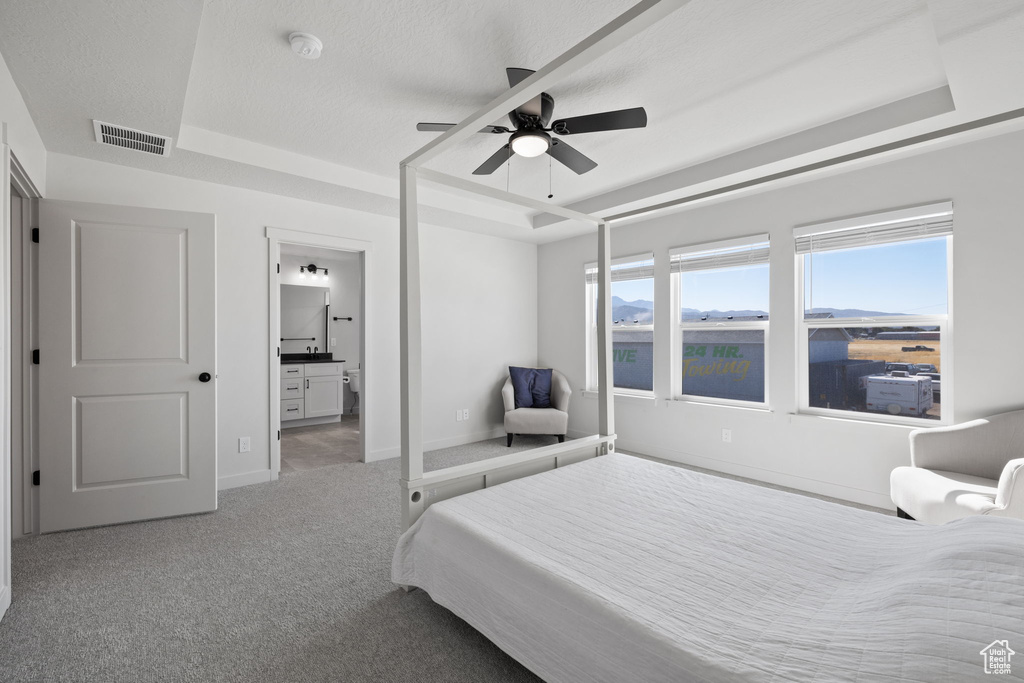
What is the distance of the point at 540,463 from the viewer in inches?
103

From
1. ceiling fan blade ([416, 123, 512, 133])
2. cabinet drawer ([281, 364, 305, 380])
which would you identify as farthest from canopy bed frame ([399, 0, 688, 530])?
cabinet drawer ([281, 364, 305, 380])

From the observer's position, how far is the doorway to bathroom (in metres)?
5.75

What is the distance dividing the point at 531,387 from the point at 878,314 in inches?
128

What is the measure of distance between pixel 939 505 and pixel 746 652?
207 cm

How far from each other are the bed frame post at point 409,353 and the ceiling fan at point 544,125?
0.53m

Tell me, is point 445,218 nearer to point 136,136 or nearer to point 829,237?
point 136,136

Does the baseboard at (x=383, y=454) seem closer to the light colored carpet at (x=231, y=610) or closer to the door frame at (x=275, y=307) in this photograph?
the door frame at (x=275, y=307)

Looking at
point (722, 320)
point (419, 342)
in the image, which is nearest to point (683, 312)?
point (722, 320)

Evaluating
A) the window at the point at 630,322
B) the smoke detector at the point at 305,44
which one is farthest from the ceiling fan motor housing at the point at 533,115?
the window at the point at 630,322

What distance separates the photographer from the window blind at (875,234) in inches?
120

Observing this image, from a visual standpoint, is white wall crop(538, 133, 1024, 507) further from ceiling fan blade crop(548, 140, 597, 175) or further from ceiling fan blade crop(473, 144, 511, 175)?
ceiling fan blade crop(473, 144, 511, 175)

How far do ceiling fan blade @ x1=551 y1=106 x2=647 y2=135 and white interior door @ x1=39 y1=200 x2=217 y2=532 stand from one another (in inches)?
99.0

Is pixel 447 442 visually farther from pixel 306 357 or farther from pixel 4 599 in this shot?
pixel 4 599

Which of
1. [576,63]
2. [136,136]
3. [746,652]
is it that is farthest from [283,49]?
[746,652]
